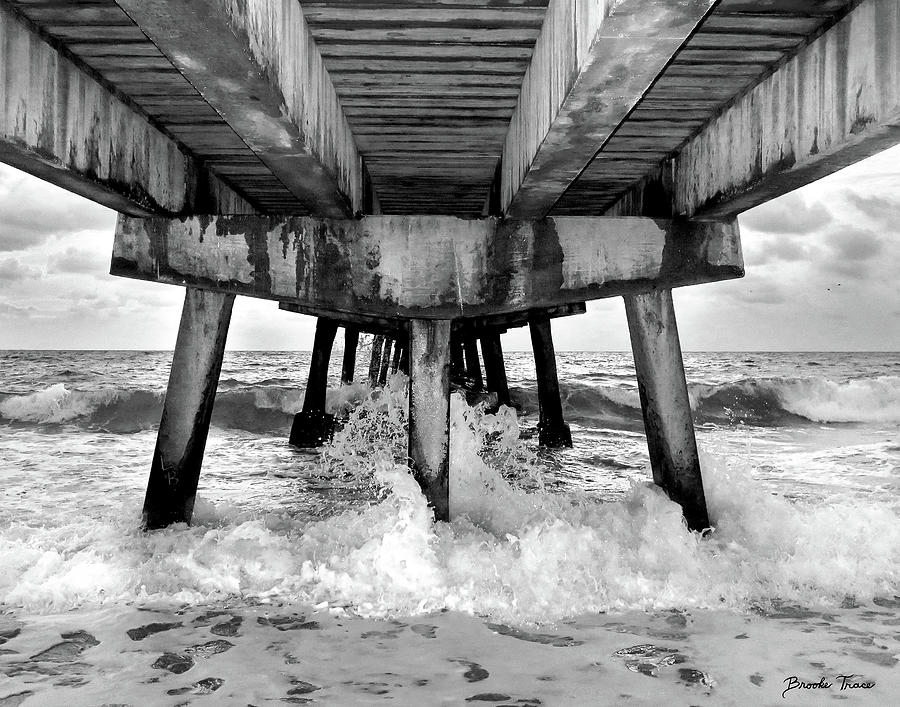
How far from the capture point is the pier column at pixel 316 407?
33.5ft

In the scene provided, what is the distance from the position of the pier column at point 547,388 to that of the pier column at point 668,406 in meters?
4.69

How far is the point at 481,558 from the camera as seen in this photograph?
4.37 metres

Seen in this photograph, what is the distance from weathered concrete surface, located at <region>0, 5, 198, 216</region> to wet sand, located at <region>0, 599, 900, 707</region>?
7.45 ft

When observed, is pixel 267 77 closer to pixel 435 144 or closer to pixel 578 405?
pixel 435 144

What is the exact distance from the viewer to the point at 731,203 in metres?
3.83

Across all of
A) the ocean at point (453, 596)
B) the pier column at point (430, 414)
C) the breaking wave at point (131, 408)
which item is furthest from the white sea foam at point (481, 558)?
the breaking wave at point (131, 408)

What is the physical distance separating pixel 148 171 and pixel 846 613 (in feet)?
15.4

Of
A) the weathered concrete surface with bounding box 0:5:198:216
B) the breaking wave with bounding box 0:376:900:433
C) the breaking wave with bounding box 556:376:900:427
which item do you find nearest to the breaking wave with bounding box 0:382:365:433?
the breaking wave with bounding box 0:376:900:433

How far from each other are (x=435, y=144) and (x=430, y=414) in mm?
1779

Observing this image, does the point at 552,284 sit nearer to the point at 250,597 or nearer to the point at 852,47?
the point at 852,47

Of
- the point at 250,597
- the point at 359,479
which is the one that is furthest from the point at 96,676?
the point at 359,479

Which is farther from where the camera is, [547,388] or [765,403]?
[765,403]

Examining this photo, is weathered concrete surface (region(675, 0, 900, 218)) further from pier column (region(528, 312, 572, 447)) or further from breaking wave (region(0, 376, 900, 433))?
breaking wave (region(0, 376, 900, 433))
